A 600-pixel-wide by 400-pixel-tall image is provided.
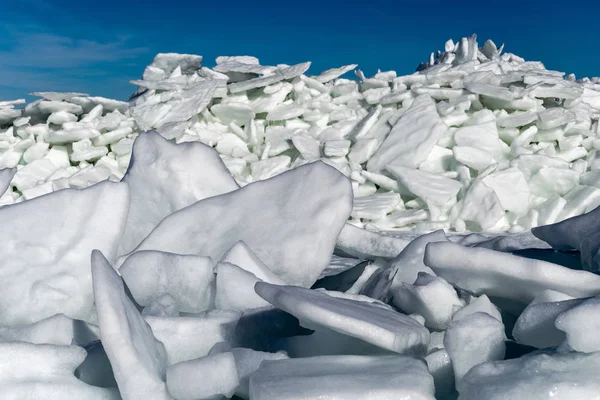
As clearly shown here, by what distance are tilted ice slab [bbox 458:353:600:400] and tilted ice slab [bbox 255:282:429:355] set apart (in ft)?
0.29

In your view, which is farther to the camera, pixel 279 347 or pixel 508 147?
pixel 508 147

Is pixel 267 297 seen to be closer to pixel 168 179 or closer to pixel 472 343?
pixel 472 343

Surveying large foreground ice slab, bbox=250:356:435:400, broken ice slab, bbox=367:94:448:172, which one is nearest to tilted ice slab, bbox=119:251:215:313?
large foreground ice slab, bbox=250:356:435:400

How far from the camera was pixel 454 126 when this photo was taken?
416cm

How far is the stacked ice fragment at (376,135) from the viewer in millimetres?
3508

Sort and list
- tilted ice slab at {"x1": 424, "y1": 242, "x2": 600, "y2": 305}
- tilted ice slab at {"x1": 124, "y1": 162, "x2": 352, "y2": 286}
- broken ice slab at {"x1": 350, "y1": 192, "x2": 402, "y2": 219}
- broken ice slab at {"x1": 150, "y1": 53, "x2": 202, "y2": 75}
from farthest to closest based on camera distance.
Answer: broken ice slab at {"x1": 150, "y1": 53, "x2": 202, "y2": 75}
broken ice slab at {"x1": 350, "y1": 192, "x2": 402, "y2": 219}
tilted ice slab at {"x1": 124, "y1": 162, "x2": 352, "y2": 286}
tilted ice slab at {"x1": 424, "y1": 242, "x2": 600, "y2": 305}

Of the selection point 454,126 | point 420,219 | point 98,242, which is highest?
point 454,126

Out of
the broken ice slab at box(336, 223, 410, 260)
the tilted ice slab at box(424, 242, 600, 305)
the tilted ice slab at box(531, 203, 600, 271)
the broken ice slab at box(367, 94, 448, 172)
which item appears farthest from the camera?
the broken ice slab at box(367, 94, 448, 172)

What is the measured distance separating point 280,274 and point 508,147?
123 inches

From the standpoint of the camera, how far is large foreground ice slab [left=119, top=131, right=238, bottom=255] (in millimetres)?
1646

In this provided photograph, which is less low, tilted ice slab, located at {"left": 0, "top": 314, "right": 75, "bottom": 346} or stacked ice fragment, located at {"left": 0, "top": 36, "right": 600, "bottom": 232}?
stacked ice fragment, located at {"left": 0, "top": 36, "right": 600, "bottom": 232}

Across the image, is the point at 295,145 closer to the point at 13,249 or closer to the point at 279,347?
the point at 13,249

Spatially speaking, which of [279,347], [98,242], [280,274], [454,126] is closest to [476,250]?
[279,347]

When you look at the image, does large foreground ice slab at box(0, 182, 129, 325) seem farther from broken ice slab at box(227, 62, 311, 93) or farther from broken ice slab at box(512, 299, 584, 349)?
broken ice slab at box(227, 62, 311, 93)
